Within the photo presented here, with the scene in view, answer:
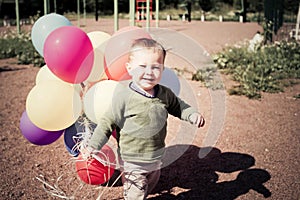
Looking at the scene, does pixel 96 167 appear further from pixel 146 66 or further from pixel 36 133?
pixel 146 66

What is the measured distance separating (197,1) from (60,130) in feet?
105

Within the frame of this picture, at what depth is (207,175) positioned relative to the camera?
11.0ft

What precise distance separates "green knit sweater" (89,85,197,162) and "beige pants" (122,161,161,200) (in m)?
0.06

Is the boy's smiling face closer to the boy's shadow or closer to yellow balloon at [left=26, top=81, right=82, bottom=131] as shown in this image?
yellow balloon at [left=26, top=81, right=82, bottom=131]

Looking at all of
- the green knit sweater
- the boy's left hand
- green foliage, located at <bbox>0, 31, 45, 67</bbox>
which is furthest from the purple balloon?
green foliage, located at <bbox>0, 31, 45, 67</bbox>

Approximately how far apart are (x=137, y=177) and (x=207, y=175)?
127 centimetres

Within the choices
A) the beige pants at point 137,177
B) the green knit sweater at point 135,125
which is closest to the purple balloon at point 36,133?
the green knit sweater at point 135,125

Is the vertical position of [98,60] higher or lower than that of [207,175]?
higher

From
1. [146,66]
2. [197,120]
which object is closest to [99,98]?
[146,66]

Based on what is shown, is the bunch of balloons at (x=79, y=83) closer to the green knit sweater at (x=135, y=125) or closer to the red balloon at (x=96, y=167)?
the red balloon at (x=96, y=167)

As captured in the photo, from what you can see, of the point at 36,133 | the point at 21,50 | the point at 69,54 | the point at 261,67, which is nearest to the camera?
the point at 69,54

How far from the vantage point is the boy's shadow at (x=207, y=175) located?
303cm

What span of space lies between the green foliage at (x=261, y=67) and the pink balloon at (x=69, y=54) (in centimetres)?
422

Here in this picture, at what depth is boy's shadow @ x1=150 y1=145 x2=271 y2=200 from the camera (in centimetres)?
303
